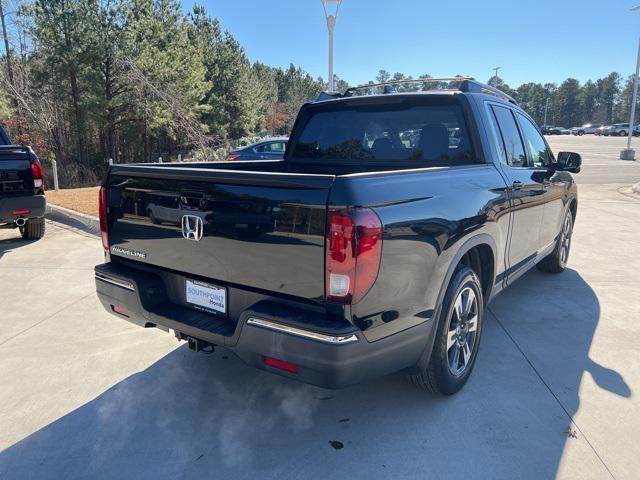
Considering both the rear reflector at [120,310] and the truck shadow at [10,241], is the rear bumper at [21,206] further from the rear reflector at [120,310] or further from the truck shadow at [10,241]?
the rear reflector at [120,310]

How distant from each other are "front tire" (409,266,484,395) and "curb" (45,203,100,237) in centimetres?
671

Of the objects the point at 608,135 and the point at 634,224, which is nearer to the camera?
the point at 634,224

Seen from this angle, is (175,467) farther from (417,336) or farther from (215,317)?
(417,336)

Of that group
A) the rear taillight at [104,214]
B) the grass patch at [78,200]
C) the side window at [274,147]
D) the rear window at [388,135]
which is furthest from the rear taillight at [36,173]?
the side window at [274,147]

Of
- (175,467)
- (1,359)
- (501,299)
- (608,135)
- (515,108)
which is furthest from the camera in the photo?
(608,135)

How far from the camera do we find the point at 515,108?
434 centimetres

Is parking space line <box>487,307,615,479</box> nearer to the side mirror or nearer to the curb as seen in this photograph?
the side mirror

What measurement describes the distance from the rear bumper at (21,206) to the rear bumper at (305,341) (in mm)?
5059

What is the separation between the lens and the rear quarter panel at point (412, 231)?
2.21m

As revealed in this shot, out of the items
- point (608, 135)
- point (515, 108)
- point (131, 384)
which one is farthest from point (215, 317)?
point (608, 135)

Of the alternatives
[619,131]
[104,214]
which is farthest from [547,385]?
[619,131]

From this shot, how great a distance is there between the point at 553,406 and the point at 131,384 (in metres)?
2.72

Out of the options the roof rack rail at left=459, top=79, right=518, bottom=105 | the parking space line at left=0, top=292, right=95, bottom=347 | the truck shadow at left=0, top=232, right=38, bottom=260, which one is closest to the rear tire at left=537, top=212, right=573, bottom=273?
the roof rack rail at left=459, top=79, right=518, bottom=105

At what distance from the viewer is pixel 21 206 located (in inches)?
263
